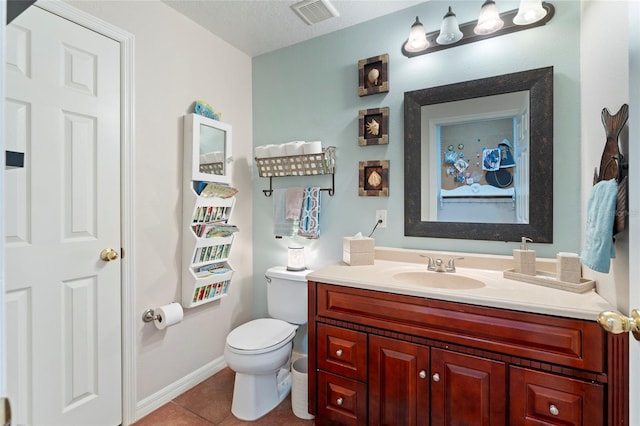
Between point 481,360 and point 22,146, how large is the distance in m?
2.10

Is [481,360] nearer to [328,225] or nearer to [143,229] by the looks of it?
[328,225]

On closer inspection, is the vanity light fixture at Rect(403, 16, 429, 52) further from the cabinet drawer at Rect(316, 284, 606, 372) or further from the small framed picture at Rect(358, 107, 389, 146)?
the cabinet drawer at Rect(316, 284, 606, 372)

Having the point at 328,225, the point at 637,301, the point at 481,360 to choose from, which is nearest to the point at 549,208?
the point at 481,360

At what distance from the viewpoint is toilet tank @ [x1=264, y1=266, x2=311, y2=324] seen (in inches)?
80.4

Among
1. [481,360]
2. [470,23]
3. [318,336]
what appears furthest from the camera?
[470,23]

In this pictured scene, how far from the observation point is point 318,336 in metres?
1.60

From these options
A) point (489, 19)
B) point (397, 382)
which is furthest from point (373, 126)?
point (397, 382)

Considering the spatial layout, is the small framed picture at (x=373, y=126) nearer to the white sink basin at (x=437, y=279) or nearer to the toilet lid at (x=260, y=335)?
the white sink basin at (x=437, y=279)

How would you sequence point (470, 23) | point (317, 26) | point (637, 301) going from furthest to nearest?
1. point (317, 26)
2. point (470, 23)
3. point (637, 301)

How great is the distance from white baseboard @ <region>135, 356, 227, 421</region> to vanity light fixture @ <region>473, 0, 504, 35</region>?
8.75ft

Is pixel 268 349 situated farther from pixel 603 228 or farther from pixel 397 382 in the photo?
pixel 603 228

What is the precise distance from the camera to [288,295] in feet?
6.82

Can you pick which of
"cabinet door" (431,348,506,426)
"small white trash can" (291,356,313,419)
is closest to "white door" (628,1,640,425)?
"cabinet door" (431,348,506,426)

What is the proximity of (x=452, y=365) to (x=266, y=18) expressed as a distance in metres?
2.22
